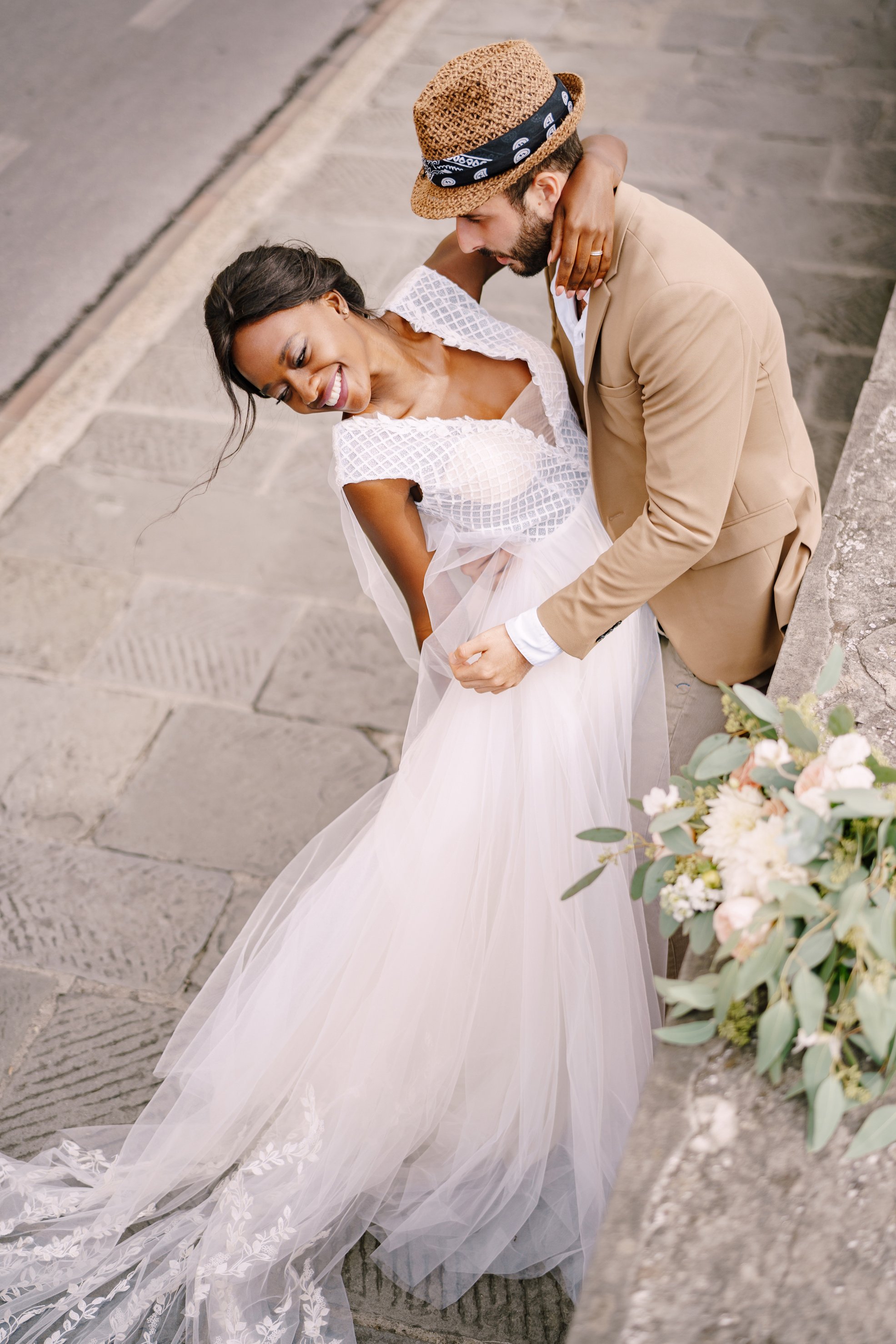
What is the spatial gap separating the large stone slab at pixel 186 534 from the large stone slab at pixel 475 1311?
7.35ft

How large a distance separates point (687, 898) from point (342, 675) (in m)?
2.23

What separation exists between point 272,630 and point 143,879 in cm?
102

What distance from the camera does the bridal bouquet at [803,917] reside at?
128 centimetres

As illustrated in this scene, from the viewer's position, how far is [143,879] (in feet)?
10.1

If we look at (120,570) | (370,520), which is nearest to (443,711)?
(370,520)

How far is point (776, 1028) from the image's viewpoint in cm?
129

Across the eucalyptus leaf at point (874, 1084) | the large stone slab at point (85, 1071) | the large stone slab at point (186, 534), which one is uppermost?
the eucalyptus leaf at point (874, 1084)

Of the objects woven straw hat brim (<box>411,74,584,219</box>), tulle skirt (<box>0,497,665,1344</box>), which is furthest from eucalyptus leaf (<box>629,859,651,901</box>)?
woven straw hat brim (<box>411,74,584,219</box>)

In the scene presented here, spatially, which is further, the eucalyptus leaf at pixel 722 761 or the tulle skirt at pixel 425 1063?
the tulle skirt at pixel 425 1063

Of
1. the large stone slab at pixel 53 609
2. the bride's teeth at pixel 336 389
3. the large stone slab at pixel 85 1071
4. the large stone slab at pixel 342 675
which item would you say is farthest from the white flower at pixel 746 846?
the large stone slab at pixel 53 609

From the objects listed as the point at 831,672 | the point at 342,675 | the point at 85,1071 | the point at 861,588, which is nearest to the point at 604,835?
the point at 831,672

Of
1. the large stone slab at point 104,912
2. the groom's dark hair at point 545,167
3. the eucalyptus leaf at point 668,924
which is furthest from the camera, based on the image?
the large stone slab at point 104,912

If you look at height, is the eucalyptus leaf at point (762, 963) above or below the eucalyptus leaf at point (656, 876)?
above

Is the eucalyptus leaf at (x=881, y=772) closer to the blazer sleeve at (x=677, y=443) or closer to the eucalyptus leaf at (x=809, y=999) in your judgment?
the eucalyptus leaf at (x=809, y=999)
